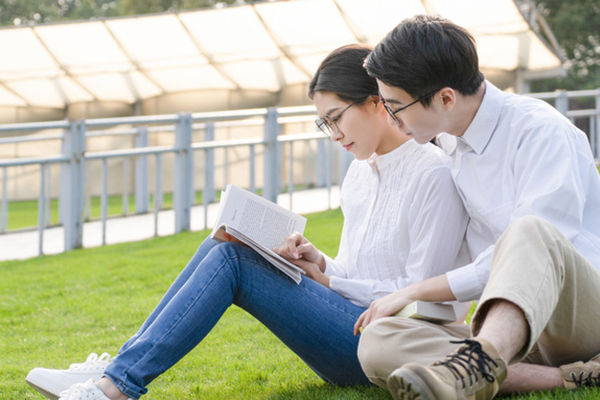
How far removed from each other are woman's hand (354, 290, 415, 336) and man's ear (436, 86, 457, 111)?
567mm

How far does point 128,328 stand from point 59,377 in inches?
61.8

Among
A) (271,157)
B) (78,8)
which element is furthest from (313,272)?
(78,8)

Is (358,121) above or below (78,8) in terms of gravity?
above

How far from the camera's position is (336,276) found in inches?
106

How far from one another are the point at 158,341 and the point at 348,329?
0.59 meters

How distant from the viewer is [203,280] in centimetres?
238

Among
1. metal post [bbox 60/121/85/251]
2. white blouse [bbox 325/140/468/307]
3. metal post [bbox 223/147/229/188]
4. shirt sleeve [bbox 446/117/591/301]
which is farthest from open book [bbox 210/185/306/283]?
metal post [bbox 223/147/229/188]

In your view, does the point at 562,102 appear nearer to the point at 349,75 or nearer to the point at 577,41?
the point at 349,75

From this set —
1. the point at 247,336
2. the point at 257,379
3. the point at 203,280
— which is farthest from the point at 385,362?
the point at 247,336

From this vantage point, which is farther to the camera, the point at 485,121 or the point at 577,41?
the point at 577,41

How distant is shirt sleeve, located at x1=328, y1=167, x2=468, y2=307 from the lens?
7.74ft

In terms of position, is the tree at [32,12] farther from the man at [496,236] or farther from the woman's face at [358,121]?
the man at [496,236]

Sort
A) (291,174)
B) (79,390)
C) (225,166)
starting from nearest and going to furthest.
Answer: (79,390), (291,174), (225,166)

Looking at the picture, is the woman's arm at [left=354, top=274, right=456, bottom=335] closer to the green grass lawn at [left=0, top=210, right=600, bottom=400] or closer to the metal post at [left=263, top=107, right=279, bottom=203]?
the green grass lawn at [left=0, top=210, right=600, bottom=400]
